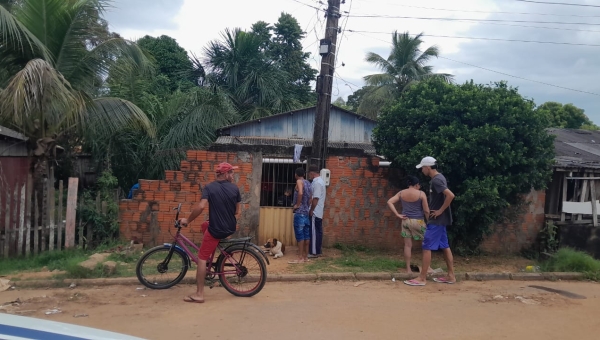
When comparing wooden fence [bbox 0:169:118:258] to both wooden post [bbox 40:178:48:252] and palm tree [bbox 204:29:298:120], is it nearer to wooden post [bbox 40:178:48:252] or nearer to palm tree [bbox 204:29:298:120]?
wooden post [bbox 40:178:48:252]

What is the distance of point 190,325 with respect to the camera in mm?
5469

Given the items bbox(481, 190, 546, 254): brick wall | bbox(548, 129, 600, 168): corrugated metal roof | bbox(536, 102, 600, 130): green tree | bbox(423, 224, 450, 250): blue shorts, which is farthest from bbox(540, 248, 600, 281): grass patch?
bbox(536, 102, 600, 130): green tree

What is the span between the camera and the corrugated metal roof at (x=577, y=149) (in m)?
9.98

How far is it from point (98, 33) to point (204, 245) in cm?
→ 537

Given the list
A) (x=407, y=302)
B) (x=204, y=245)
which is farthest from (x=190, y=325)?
(x=407, y=302)

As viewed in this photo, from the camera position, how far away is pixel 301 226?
863cm

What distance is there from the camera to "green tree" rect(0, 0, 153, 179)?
25.2 feet

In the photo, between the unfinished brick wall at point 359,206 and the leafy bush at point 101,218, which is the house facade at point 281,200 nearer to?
the unfinished brick wall at point 359,206

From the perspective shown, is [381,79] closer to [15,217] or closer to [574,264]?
[574,264]

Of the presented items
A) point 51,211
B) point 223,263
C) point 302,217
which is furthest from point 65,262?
point 302,217

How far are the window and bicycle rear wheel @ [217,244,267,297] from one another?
3484 millimetres

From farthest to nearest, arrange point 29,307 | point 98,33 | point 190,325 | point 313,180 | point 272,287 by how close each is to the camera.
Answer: point 98,33 < point 313,180 < point 272,287 < point 29,307 < point 190,325

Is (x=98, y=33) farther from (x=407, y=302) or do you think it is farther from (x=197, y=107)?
(x=407, y=302)

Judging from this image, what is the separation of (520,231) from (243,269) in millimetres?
6007
